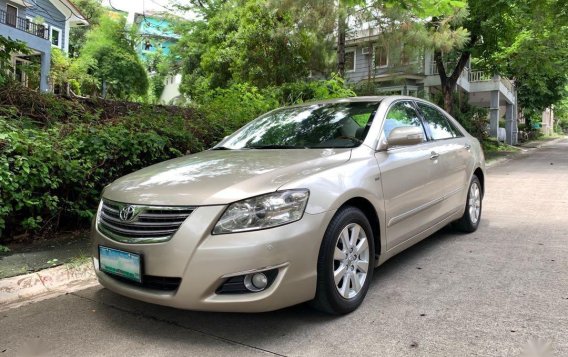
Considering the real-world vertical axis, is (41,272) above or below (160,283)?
below

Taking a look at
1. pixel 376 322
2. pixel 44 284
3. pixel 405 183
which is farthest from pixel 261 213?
pixel 44 284

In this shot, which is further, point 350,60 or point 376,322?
point 350,60

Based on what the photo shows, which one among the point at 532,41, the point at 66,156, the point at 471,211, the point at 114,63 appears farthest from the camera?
the point at 114,63

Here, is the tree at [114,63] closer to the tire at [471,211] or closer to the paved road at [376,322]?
the tire at [471,211]

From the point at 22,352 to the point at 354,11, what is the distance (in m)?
10.8

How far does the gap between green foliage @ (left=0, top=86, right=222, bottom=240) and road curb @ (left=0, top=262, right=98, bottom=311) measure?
798 mm

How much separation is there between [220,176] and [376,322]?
141 cm

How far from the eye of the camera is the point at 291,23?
527 inches

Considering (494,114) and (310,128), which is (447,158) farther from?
(494,114)

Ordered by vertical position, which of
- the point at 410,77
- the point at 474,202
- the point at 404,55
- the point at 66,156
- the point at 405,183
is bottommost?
the point at 474,202

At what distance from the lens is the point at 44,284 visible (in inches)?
159

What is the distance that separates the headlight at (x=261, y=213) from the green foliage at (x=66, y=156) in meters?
2.61

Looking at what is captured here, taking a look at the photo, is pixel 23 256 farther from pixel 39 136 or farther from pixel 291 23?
pixel 291 23

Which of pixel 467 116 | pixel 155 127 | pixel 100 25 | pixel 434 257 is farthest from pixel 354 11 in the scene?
pixel 100 25
